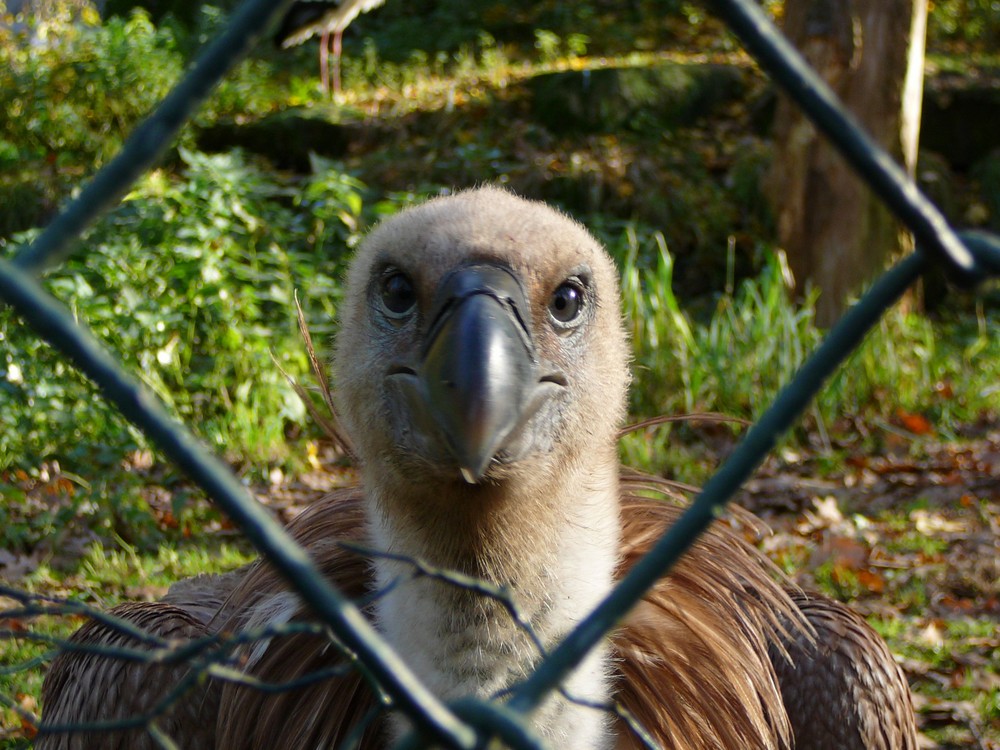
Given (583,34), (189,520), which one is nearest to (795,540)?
(189,520)

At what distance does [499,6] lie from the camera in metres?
13.0

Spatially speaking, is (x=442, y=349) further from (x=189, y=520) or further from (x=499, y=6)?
(x=499, y=6)

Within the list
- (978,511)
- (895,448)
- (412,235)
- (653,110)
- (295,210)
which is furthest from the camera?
(653,110)

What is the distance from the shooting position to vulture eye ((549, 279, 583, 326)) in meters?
1.87

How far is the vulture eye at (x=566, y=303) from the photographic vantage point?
6.14 ft

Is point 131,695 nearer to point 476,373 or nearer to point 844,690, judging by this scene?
point 476,373

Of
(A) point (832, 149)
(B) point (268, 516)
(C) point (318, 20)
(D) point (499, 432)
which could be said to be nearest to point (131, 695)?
(D) point (499, 432)

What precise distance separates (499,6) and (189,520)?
9.76 m

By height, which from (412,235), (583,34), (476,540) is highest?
(583,34)

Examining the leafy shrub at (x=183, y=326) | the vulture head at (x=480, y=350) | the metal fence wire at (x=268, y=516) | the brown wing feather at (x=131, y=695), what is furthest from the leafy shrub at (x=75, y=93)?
the metal fence wire at (x=268, y=516)

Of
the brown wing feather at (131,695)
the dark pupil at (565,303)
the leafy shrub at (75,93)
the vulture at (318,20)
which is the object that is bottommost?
the brown wing feather at (131,695)

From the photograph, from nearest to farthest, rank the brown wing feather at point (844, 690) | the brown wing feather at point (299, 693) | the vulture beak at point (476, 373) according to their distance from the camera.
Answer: the vulture beak at point (476, 373) < the brown wing feather at point (299, 693) < the brown wing feather at point (844, 690)

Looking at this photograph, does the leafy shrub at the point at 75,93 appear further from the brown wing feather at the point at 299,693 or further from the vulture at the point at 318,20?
the brown wing feather at the point at 299,693

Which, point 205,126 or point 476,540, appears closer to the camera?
point 476,540
